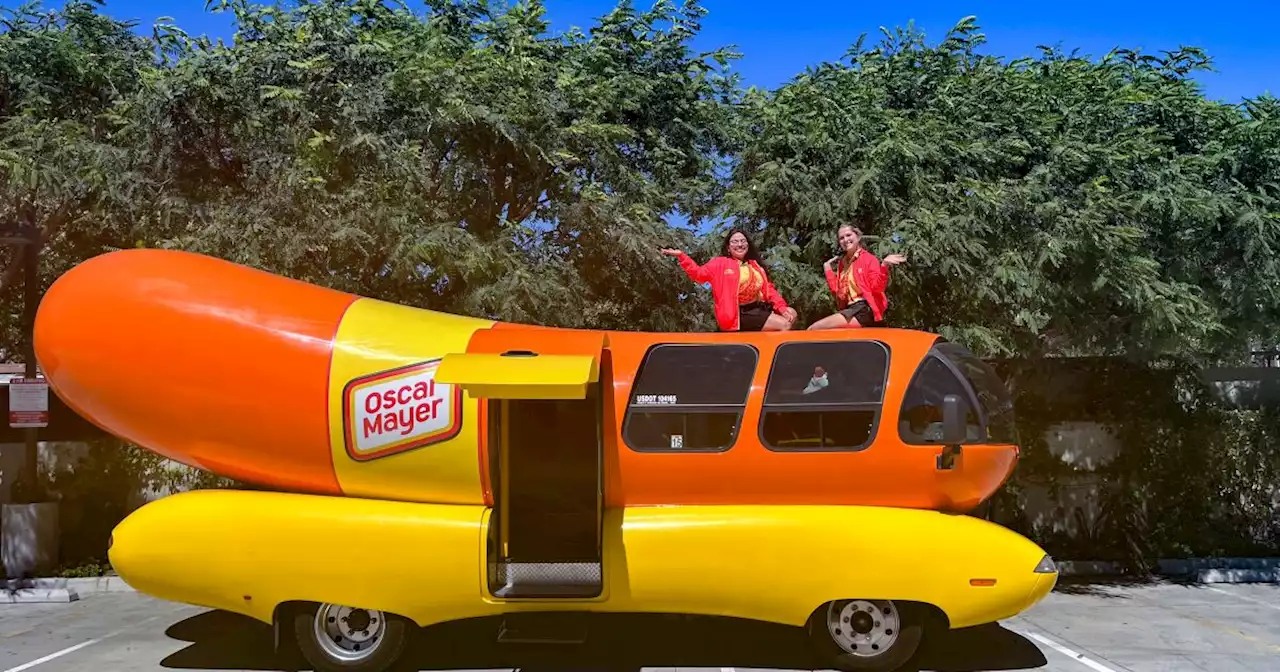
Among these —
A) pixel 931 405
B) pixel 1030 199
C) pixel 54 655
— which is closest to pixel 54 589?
pixel 54 655

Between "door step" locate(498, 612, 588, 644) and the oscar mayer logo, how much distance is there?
1.40 m

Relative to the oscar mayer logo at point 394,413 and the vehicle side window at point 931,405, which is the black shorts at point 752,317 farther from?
the oscar mayer logo at point 394,413

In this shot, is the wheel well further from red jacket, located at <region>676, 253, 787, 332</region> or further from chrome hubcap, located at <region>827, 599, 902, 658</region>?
red jacket, located at <region>676, 253, 787, 332</region>

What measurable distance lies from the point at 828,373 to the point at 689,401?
3.33 feet

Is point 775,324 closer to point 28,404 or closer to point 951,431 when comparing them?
point 951,431

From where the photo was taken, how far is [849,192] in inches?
402

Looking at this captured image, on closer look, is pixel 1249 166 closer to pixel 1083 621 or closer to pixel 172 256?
pixel 1083 621

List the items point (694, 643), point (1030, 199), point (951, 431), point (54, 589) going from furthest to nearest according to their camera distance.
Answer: point (54, 589) → point (1030, 199) → point (694, 643) → point (951, 431)

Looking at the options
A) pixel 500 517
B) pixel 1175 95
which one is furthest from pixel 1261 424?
pixel 500 517

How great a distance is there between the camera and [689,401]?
23.9ft

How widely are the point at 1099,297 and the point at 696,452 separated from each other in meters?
5.53

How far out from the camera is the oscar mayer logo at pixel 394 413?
23.4 ft

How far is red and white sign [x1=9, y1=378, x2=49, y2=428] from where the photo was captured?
10.8 metres

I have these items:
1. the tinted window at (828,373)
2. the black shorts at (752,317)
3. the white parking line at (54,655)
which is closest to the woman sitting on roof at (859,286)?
the black shorts at (752,317)
